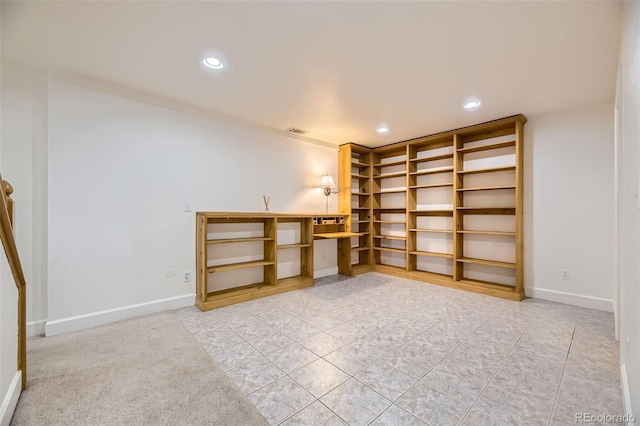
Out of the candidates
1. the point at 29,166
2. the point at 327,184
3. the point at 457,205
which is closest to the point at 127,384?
the point at 29,166

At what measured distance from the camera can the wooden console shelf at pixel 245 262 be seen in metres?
3.21

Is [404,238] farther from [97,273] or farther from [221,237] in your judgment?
[97,273]

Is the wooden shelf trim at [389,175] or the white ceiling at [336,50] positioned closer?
the white ceiling at [336,50]

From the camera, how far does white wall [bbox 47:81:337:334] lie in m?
2.54

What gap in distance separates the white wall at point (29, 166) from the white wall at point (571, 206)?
5507mm

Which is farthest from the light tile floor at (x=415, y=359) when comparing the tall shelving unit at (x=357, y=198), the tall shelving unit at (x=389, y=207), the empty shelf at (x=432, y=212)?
the tall shelving unit at (x=357, y=198)

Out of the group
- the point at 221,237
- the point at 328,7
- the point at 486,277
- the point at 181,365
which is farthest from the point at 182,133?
the point at 486,277

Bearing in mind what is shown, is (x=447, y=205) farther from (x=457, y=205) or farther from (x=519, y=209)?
(x=519, y=209)

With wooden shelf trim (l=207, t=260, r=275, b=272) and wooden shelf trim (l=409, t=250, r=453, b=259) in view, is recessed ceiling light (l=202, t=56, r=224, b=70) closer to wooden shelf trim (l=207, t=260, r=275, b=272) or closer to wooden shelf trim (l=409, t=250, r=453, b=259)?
wooden shelf trim (l=207, t=260, r=275, b=272)

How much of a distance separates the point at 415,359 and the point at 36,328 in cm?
339

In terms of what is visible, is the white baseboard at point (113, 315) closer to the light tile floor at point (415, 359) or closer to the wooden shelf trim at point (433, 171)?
the light tile floor at point (415, 359)

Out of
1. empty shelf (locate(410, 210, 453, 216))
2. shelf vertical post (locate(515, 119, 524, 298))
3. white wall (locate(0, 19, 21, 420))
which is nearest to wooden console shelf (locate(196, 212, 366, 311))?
empty shelf (locate(410, 210, 453, 216))

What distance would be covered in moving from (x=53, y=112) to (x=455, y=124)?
15.3 feet

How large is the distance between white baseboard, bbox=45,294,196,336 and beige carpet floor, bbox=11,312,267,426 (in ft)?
0.39
